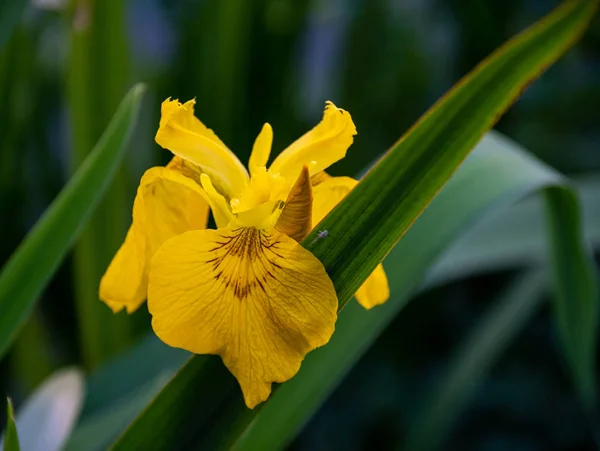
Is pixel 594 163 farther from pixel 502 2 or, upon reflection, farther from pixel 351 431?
pixel 351 431

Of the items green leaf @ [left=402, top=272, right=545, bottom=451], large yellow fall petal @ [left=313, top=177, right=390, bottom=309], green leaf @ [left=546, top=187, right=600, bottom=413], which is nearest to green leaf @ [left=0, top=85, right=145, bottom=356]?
large yellow fall petal @ [left=313, top=177, right=390, bottom=309]

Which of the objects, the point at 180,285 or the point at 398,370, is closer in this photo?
the point at 180,285

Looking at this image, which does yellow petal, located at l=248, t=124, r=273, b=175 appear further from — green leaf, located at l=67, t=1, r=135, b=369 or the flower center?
green leaf, located at l=67, t=1, r=135, b=369

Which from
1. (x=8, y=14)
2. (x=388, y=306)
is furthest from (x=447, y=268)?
(x=8, y=14)

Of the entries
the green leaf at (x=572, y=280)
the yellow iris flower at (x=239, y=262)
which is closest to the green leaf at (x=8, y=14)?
the yellow iris flower at (x=239, y=262)

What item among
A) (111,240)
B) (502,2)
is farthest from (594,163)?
(111,240)
